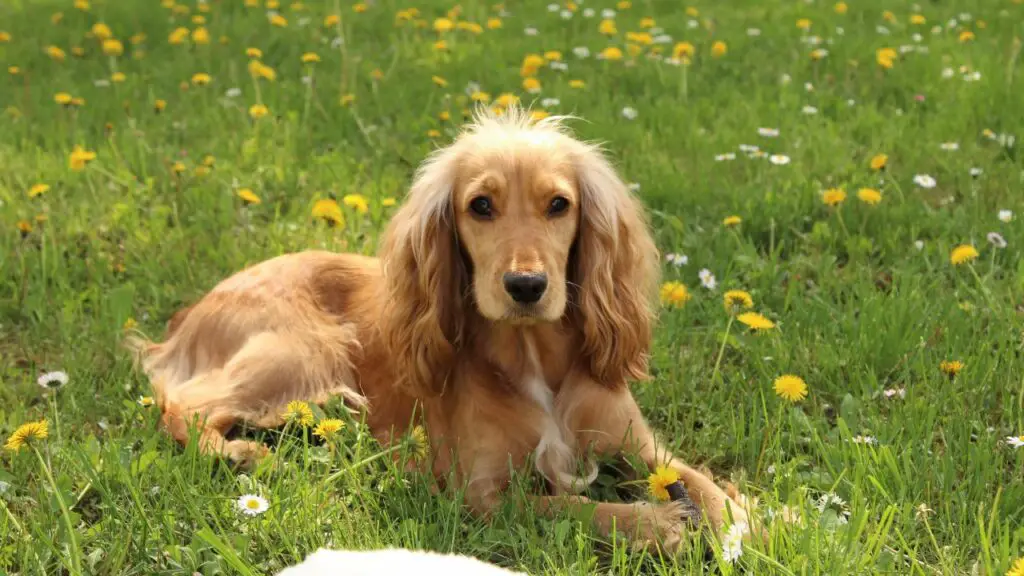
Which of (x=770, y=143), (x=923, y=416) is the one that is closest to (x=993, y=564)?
(x=923, y=416)

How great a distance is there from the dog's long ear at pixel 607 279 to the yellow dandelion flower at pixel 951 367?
0.81 m

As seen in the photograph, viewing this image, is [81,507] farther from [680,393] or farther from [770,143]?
[770,143]

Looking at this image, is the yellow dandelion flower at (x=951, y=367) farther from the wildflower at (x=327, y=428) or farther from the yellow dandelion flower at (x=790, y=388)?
the wildflower at (x=327, y=428)

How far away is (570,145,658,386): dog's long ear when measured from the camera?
2.66m

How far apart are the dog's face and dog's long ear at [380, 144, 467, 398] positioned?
4 cm

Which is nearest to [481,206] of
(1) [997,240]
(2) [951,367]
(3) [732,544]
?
(3) [732,544]

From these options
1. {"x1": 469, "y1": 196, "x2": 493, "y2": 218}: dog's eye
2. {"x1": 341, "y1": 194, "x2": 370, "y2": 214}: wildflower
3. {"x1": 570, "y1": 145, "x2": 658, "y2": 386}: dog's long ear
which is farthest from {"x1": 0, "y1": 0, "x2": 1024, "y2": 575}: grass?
{"x1": 469, "y1": 196, "x2": 493, "y2": 218}: dog's eye

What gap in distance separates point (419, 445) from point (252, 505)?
527mm

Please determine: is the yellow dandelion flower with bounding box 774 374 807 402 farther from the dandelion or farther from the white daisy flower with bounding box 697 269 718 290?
the dandelion

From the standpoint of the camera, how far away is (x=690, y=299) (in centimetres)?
343

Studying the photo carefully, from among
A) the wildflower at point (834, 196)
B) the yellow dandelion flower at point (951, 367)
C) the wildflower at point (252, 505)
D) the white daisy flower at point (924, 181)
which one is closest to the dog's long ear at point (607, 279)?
the yellow dandelion flower at point (951, 367)

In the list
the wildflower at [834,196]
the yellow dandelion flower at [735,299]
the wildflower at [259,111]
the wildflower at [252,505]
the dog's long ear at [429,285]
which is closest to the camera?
the wildflower at [252,505]

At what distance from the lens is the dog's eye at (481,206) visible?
2.53m

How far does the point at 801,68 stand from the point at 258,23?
3.47 m
